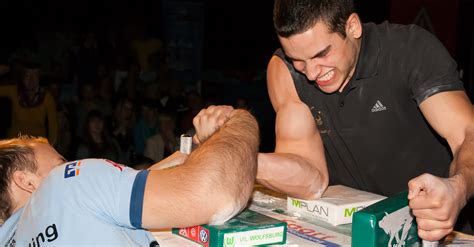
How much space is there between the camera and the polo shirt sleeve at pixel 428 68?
2.00 meters

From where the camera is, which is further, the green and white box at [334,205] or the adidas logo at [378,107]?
the adidas logo at [378,107]

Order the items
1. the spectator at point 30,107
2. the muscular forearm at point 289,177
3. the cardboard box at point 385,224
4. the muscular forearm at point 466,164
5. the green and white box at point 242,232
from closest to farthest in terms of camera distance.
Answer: the cardboard box at point 385,224
the green and white box at point 242,232
the muscular forearm at point 466,164
the muscular forearm at point 289,177
the spectator at point 30,107

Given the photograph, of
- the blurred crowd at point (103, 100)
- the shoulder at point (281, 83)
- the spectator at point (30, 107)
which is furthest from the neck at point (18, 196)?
the spectator at point (30, 107)

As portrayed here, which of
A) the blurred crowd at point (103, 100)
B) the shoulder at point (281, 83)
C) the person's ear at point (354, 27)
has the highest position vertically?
the person's ear at point (354, 27)

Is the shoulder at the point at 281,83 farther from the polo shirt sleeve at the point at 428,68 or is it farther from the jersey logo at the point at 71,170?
the jersey logo at the point at 71,170

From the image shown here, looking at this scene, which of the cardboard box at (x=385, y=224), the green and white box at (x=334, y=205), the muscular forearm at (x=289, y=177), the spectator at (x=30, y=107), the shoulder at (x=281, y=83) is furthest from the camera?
the spectator at (x=30, y=107)

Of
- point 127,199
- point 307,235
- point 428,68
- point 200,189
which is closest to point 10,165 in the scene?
point 127,199

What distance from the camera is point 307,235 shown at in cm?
167

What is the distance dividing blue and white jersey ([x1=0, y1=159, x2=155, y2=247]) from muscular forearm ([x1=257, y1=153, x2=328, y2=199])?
682 mm

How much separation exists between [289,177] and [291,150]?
23 centimetres

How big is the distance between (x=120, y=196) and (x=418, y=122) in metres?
1.19

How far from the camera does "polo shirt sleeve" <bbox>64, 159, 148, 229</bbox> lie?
1.31m

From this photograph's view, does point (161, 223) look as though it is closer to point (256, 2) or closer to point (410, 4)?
point (410, 4)

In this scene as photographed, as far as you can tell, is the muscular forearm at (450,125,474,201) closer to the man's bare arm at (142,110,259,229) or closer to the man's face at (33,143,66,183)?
the man's bare arm at (142,110,259,229)
